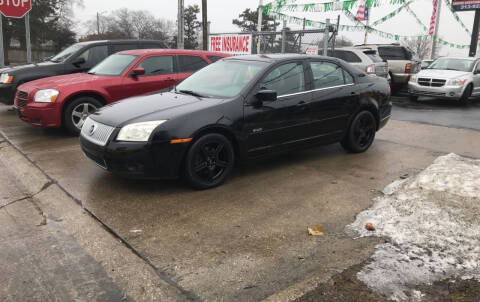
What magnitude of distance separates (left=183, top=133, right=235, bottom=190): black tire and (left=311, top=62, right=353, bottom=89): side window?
177 cm

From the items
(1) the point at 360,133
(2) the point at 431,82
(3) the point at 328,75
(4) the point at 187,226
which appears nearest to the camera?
(4) the point at 187,226

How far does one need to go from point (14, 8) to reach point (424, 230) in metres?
13.7

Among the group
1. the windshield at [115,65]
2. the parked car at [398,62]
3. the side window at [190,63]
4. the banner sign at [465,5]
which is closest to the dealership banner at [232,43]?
the parked car at [398,62]

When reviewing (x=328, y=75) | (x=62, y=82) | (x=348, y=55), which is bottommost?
(x=62, y=82)

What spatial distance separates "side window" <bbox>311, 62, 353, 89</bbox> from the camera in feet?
19.1

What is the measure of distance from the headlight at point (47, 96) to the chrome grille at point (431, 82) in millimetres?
11077

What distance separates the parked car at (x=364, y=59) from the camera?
13251 millimetres

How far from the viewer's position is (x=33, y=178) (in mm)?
5160

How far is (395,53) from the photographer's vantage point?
16156 mm

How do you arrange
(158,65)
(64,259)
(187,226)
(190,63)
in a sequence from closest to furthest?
1. (64,259)
2. (187,226)
3. (158,65)
4. (190,63)

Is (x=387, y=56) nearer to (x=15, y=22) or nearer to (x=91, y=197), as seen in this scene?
(x=91, y=197)

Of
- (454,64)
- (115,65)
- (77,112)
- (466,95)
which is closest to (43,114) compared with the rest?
(77,112)

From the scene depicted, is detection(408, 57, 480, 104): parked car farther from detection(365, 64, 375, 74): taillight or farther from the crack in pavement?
the crack in pavement

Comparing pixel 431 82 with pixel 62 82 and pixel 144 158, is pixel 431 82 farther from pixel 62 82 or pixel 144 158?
pixel 144 158
